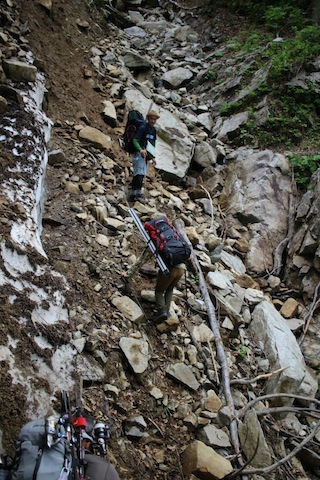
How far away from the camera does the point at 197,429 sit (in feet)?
16.4

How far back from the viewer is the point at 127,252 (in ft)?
21.5

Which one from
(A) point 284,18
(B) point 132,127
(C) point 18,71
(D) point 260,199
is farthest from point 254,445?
(A) point 284,18

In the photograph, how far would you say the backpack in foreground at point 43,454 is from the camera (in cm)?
262

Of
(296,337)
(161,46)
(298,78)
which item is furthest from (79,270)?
(161,46)

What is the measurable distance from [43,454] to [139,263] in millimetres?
3361

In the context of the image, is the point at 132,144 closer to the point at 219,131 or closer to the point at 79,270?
the point at 79,270

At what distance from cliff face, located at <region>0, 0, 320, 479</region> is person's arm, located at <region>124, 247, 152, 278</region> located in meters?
0.19

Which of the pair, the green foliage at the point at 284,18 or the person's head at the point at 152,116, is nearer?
the person's head at the point at 152,116

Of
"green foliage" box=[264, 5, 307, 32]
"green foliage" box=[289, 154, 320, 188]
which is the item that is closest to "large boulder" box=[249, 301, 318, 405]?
"green foliage" box=[289, 154, 320, 188]

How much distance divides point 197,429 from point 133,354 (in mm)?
1276

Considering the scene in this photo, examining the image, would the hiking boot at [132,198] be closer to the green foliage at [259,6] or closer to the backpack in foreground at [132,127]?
the backpack in foreground at [132,127]

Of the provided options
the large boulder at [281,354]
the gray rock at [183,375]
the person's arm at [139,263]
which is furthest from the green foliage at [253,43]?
the gray rock at [183,375]

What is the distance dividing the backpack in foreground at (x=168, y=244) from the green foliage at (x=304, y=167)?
6366 mm

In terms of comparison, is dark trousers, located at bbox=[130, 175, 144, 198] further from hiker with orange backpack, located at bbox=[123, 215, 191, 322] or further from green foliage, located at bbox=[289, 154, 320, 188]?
green foliage, located at bbox=[289, 154, 320, 188]
